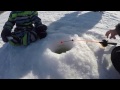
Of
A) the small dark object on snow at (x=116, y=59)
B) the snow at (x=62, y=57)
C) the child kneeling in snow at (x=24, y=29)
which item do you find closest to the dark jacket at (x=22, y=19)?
the child kneeling in snow at (x=24, y=29)

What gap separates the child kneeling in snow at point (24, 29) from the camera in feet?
14.6

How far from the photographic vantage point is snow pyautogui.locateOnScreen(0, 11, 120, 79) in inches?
149

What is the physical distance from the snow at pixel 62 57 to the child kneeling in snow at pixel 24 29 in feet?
0.36

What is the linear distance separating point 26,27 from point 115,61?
70.2 inches

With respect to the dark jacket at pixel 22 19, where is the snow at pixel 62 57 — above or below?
below

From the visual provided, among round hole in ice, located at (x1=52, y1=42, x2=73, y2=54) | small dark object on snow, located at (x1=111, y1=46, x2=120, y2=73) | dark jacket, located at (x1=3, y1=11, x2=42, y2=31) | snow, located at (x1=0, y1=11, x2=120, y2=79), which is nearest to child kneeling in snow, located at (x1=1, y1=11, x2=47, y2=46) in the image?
dark jacket, located at (x1=3, y1=11, x2=42, y2=31)

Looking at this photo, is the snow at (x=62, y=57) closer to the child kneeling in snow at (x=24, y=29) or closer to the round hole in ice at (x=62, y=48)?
the round hole in ice at (x=62, y=48)

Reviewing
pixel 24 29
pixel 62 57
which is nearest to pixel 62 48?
pixel 62 57
